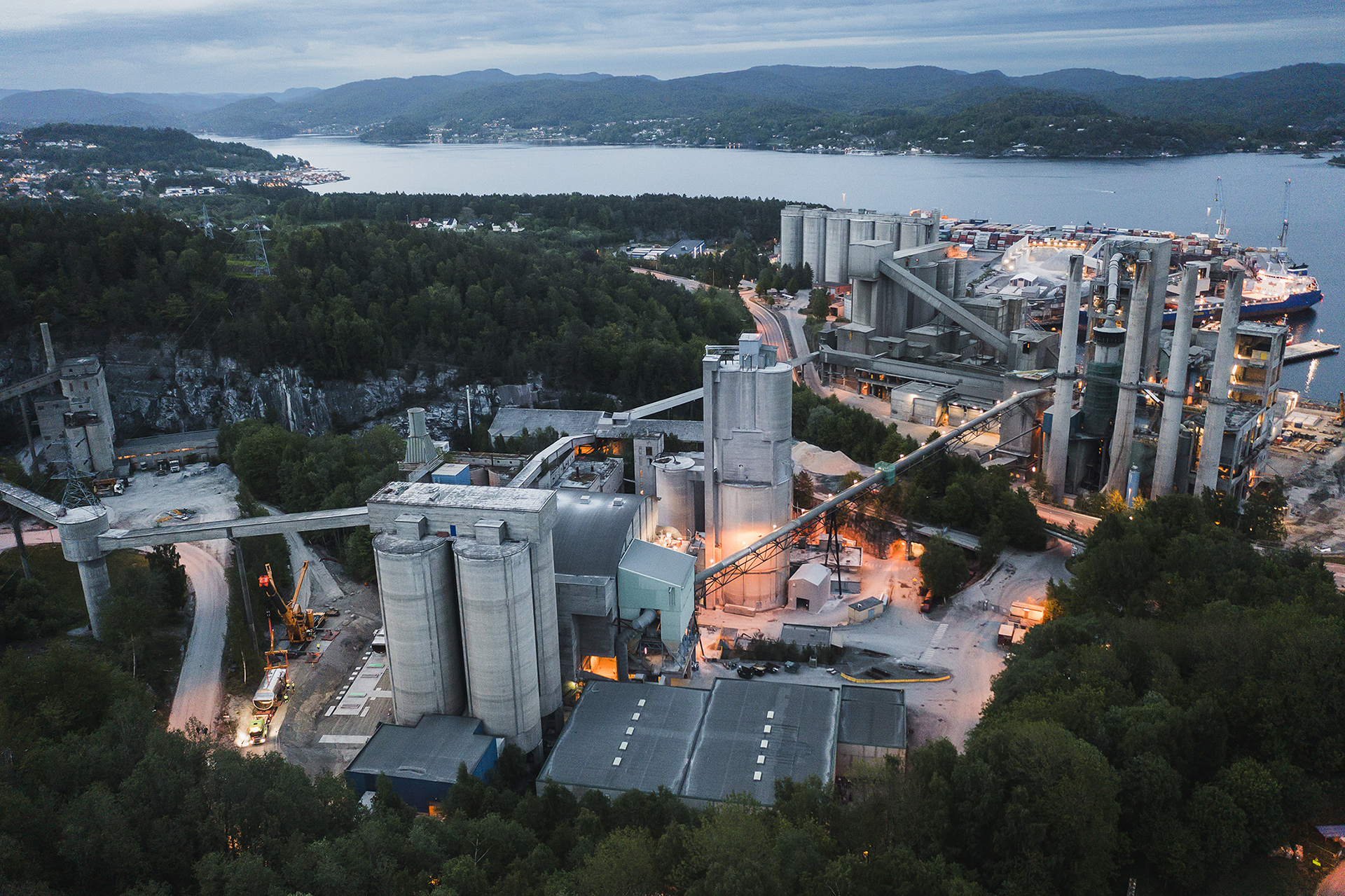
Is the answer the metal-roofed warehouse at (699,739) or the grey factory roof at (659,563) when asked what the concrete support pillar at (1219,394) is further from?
the grey factory roof at (659,563)

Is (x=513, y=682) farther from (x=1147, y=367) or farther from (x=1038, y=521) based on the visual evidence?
(x=1147, y=367)

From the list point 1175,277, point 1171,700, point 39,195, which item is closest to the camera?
point 1171,700

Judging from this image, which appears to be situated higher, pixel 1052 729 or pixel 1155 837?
pixel 1052 729

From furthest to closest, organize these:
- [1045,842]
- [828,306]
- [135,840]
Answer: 1. [828,306]
2. [1045,842]
3. [135,840]

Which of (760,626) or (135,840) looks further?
(760,626)

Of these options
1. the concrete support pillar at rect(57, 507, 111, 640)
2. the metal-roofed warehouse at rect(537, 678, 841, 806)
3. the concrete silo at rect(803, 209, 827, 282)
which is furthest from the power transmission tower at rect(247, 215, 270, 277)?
the metal-roofed warehouse at rect(537, 678, 841, 806)

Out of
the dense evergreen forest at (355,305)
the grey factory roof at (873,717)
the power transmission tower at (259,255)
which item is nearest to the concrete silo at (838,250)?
the dense evergreen forest at (355,305)

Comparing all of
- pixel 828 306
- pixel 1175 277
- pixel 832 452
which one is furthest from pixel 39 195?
pixel 1175 277

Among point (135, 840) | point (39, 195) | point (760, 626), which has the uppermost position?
point (39, 195)
